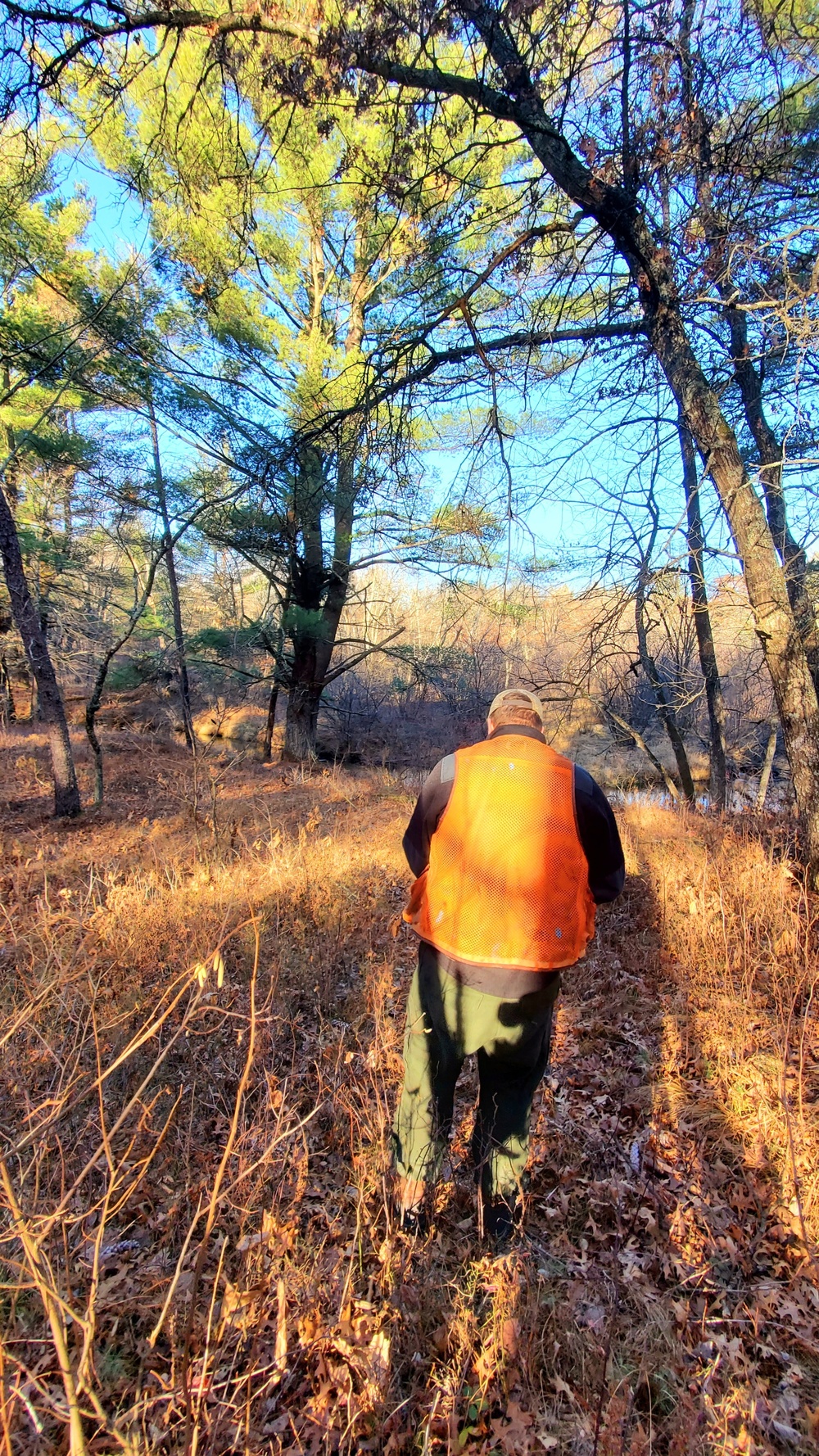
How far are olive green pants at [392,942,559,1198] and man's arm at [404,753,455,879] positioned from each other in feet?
1.13

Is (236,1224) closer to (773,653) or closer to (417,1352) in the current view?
(417,1352)

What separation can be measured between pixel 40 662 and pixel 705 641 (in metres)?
8.75

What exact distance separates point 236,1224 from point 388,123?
18.3 ft

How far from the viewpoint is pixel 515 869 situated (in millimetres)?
1883

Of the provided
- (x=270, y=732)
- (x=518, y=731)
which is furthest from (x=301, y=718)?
(x=518, y=731)

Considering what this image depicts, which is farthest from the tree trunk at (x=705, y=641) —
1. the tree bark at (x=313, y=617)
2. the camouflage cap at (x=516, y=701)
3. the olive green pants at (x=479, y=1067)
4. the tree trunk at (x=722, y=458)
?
the tree bark at (x=313, y=617)

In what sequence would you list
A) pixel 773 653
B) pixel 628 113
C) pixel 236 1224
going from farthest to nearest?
1. pixel 773 653
2. pixel 628 113
3. pixel 236 1224

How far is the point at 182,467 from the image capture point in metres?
10.5

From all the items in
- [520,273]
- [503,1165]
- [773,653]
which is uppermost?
[520,273]

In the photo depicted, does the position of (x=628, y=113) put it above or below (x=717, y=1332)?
above

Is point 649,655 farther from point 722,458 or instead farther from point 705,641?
point 722,458

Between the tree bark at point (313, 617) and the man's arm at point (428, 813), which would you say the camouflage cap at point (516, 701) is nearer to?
the man's arm at point (428, 813)

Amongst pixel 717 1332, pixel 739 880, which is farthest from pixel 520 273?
pixel 717 1332

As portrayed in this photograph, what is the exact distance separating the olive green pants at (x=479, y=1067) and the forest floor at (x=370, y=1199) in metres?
0.19
